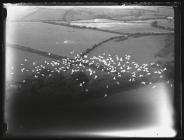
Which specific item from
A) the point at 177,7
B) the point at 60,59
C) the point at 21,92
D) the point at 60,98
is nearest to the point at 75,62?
the point at 60,59

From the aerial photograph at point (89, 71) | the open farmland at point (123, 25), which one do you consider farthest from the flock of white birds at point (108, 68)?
the open farmland at point (123, 25)

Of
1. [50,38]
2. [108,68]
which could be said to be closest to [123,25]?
[108,68]

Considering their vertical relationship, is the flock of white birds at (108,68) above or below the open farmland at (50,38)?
below

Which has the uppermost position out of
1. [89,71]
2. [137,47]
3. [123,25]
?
[123,25]

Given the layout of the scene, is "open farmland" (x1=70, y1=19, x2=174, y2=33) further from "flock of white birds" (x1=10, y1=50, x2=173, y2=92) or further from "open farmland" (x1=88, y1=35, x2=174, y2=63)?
"flock of white birds" (x1=10, y1=50, x2=173, y2=92)

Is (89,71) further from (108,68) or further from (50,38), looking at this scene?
(50,38)

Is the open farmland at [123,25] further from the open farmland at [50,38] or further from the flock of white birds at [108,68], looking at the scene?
the flock of white birds at [108,68]

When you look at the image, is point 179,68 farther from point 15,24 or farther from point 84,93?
point 15,24

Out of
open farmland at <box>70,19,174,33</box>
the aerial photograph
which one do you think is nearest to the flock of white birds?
the aerial photograph

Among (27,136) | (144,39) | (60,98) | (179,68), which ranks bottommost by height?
(27,136)
